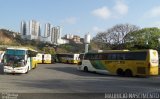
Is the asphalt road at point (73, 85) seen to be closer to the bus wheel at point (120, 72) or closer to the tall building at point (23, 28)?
the bus wheel at point (120, 72)

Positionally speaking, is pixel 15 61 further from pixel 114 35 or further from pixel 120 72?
pixel 114 35

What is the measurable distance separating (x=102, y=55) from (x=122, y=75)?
3.51 meters

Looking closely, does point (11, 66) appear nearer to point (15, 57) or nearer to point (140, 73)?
point (15, 57)

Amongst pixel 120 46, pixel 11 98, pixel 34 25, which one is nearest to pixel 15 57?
pixel 11 98

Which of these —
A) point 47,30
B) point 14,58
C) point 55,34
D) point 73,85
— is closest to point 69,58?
point 14,58

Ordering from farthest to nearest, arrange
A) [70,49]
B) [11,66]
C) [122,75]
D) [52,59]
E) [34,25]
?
1. [34,25]
2. [70,49]
3. [52,59]
4. [122,75]
5. [11,66]

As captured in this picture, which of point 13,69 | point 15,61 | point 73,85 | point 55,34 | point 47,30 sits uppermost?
point 47,30

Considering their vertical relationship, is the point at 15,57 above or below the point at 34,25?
below

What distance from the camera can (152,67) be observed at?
29.3 meters

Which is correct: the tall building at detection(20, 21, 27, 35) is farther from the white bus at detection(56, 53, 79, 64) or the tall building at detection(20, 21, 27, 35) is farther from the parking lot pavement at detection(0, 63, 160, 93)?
the parking lot pavement at detection(0, 63, 160, 93)

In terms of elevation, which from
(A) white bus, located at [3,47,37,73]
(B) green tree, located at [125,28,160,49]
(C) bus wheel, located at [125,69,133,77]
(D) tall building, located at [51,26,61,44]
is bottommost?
(C) bus wheel, located at [125,69,133,77]

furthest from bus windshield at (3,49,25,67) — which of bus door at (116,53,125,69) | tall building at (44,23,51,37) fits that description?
tall building at (44,23,51,37)

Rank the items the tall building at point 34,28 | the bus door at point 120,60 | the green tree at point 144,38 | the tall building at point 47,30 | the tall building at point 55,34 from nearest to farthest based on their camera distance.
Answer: the bus door at point 120,60, the green tree at point 144,38, the tall building at point 34,28, the tall building at point 55,34, the tall building at point 47,30

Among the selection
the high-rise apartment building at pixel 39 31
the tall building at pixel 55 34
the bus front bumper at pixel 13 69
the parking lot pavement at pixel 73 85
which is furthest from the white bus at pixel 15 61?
the tall building at pixel 55 34
